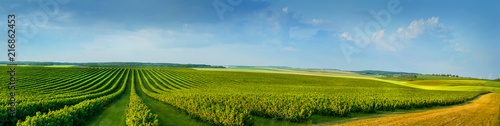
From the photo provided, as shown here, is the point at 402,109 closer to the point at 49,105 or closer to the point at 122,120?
the point at 122,120

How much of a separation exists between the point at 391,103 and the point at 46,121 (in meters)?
30.6

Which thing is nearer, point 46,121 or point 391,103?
point 46,121

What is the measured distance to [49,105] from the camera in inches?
736

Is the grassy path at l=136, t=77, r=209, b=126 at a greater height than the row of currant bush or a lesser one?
lesser

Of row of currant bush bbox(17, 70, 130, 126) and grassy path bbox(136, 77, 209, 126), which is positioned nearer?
row of currant bush bbox(17, 70, 130, 126)

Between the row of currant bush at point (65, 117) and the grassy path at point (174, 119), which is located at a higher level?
the row of currant bush at point (65, 117)

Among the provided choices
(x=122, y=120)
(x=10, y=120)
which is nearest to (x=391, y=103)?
(x=122, y=120)

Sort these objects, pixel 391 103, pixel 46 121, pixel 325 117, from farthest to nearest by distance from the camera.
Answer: pixel 391 103
pixel 325 117
pixel 46 121

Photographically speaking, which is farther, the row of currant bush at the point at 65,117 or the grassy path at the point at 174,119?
the grassy path at the point at 174,119

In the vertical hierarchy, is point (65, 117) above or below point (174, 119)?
above

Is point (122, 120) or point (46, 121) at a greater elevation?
point (46, 121)

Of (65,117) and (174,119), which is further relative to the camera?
(174,119)

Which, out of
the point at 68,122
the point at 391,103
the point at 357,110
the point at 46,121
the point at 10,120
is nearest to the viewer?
the point at 46,121

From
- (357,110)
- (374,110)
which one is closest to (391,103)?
(374,110)
